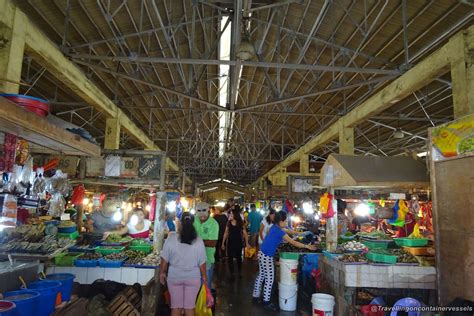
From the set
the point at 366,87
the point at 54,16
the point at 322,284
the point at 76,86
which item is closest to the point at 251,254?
the point at 322,284

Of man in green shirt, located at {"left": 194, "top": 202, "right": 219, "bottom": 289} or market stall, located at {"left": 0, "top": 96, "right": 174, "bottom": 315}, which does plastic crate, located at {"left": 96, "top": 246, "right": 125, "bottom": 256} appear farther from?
man in green shirt, located at {"left": 194, "top": 202, "right": 219, "bottom": 289}

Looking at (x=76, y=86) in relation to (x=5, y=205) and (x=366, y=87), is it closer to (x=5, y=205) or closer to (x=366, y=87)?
(x=5, y=205)

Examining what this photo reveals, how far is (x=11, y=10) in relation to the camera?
183 inches

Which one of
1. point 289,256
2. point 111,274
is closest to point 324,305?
point 289,256

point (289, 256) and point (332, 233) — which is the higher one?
point (332, 233)

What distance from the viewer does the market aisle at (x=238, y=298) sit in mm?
5533

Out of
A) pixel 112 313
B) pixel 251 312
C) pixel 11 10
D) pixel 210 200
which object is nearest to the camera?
pixel 112 313

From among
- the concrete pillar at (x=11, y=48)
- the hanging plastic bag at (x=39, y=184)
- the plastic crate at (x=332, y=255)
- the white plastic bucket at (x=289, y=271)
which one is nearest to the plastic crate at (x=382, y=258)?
the plastic crate at (x=332, y=255)

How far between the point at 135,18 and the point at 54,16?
149 cm

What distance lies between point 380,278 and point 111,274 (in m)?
3.88

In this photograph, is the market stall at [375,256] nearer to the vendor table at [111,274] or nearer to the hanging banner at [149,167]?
the vendor table at [111,274]

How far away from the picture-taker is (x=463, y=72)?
5027mm

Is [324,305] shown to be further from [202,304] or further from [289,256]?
[202,304]

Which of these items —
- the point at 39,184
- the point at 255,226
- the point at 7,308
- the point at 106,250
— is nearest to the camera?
the point at 7,308
